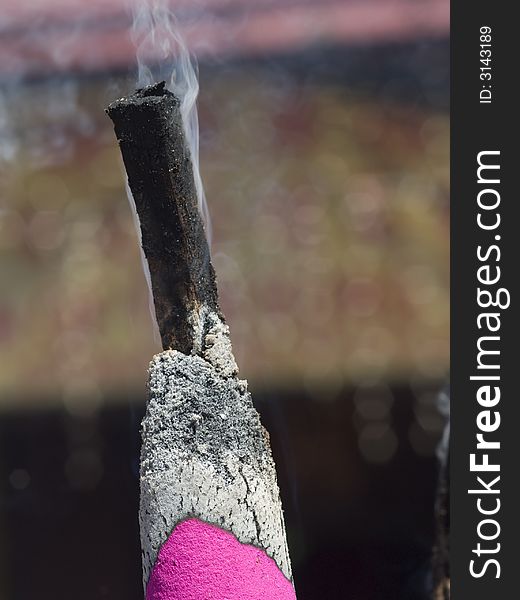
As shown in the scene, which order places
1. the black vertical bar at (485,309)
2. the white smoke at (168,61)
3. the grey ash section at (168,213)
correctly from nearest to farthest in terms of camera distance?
the grey ash section at (168,213), the white smoke at (168,61), the black vertical bar at (485,309)

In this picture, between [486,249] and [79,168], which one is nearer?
[486,249]

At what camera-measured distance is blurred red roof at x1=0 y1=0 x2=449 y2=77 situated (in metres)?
1.14

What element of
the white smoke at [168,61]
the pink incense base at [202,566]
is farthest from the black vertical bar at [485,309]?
the pink incense base at [202,566]

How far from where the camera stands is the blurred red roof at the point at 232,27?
114cm

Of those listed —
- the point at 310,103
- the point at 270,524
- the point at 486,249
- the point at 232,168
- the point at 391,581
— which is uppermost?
the point at 310,103

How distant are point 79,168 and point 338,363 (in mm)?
508

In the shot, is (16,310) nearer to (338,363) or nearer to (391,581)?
(338,363)

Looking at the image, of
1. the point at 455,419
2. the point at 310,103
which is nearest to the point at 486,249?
the point at 455,419

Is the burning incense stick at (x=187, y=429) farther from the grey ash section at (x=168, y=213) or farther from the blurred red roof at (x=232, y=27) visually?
the blurred red roof at (x=232, y=27)

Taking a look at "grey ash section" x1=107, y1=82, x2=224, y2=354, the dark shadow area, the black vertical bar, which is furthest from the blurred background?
"grey ash section" x1=107, y1=82, x2=224, y2=354

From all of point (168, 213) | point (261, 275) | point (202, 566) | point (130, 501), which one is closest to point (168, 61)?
point (168, 213)

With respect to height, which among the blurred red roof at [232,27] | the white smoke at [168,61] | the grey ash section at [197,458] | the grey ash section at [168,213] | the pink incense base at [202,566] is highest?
the blurred red roof at [232,27]

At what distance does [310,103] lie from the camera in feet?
3.90

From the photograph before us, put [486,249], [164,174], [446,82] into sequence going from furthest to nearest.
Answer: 1. [446,82]
2. [486,249]
3. [164,174]
